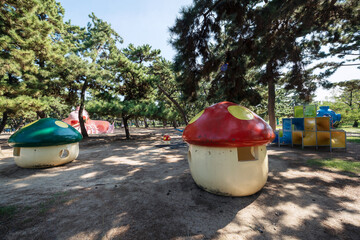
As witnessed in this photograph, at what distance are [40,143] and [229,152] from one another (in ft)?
17.5

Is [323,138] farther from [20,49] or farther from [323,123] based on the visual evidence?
[20,49]

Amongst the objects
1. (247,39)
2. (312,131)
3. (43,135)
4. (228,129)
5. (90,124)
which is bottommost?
(312,131)

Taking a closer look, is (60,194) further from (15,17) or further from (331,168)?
(15,17)

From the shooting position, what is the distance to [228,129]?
2674mm

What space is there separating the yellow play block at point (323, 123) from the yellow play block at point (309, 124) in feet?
0.98

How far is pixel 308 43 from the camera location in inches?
289

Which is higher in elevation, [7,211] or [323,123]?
[323,123]

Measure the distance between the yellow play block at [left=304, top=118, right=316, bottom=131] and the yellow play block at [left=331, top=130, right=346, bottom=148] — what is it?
766mm

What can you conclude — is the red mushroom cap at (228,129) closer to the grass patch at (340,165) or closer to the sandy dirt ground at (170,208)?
the sandy dirt ground at (170,208)

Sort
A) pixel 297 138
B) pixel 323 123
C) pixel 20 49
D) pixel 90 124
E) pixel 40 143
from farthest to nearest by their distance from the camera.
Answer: pixel 90 124 → pixel 297 138 → pixel 20 49 → pixel 323 123 → pixel 40 143

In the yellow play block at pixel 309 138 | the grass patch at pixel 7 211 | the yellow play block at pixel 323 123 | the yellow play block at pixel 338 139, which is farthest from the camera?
the yellow play block at pixel 309 138

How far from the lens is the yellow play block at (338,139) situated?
23.3 feet

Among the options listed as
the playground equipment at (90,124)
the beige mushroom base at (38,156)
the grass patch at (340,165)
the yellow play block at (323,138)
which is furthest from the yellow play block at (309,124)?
the playground equipment at (90,124)

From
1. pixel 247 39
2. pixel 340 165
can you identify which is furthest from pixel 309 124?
pixel 247 39
